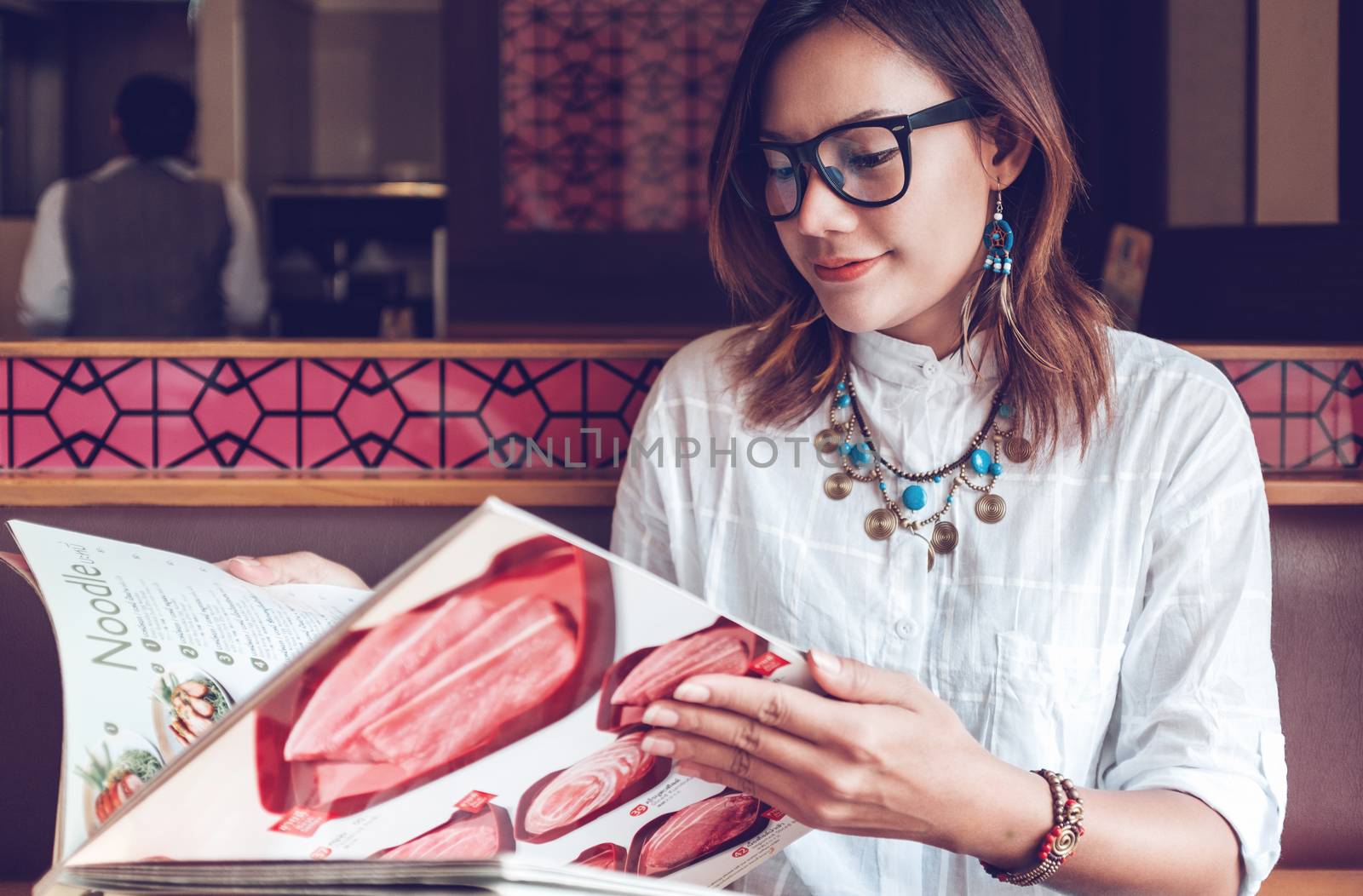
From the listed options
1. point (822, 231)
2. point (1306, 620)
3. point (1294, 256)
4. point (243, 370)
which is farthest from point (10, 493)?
point (1294, 256)

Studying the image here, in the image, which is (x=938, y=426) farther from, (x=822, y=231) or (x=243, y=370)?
(x=243, y=370)

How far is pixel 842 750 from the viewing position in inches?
29.5

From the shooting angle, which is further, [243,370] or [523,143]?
[523,143]

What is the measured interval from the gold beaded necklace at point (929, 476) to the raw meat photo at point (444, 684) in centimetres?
46

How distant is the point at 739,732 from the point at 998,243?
1.76ft

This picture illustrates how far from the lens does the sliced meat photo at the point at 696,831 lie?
82 cm

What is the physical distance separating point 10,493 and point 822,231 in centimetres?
82

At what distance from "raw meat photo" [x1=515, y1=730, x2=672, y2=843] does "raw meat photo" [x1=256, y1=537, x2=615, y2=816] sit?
59 mm

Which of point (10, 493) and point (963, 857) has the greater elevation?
point (10, 493)

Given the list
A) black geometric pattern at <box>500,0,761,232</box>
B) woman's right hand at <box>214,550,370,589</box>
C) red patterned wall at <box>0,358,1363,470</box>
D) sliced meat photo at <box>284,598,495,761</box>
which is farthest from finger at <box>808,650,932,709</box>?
black geometric pattern at <box>500,0,761,232</box>

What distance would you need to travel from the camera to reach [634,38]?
383cm

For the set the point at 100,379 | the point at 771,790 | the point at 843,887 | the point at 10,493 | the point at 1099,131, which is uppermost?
the point at 1099,131

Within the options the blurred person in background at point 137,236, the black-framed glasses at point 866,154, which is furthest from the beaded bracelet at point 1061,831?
the blurred person in background at point 137,236

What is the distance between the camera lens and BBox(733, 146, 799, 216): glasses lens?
3.32 ft
